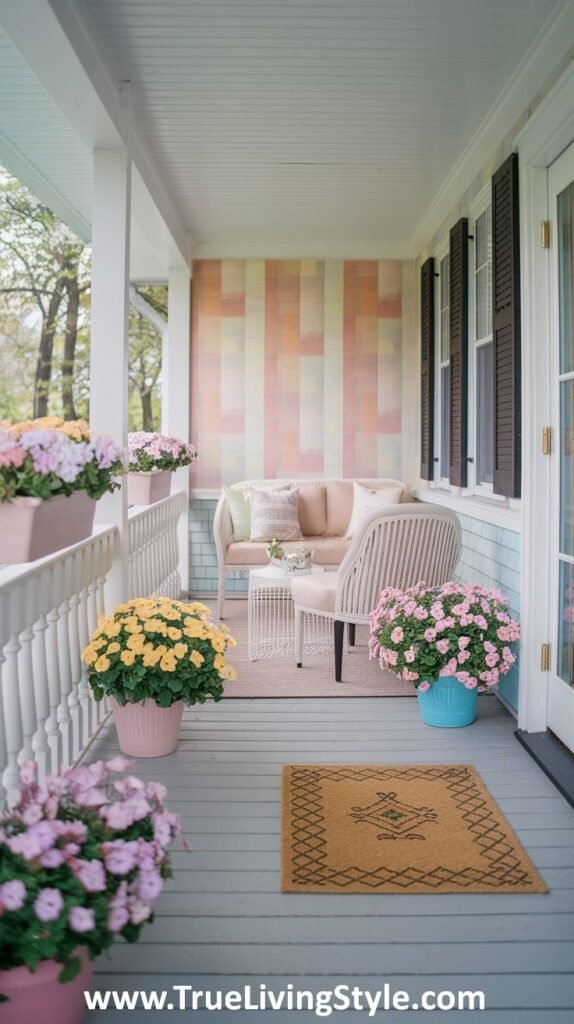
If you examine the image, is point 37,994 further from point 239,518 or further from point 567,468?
point 239,518

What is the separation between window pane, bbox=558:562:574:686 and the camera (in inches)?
138

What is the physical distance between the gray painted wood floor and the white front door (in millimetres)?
403

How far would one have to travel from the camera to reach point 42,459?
2.24 m

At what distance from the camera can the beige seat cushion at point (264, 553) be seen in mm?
6574

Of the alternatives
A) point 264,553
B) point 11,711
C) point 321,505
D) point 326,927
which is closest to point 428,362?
point 321,505

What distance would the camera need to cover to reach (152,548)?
5.46 m

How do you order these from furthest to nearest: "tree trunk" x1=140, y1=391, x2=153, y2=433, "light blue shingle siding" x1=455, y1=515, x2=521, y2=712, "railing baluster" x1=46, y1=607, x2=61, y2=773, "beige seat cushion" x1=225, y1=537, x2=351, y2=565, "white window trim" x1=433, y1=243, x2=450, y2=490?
"tree trunk" x1=140, y1=391, x2=153, y2=433, "beige seat cushion" x1=225, y1=537, x2=351, y2=565, "white window trim" x1=433, y1=243, x2=450, y2=490, "light blue shingle siding" x1=455, y1=515, x2=521, y2=712, "railing baluster" x1=46, y1=607, x2=61, y2=773

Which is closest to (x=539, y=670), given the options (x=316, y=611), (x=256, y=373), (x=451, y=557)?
(x=451, y=557)

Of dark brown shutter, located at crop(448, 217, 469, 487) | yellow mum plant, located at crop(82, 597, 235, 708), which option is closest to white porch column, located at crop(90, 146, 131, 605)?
yellow mum plant, located at crop(82, 597, 235, 708)

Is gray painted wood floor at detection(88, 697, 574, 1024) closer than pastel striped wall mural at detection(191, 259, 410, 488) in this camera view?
Yes

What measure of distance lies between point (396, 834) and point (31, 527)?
153cm

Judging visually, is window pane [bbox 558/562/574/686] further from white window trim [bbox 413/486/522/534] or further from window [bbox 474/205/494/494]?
window [bbox 474/205/494/494]

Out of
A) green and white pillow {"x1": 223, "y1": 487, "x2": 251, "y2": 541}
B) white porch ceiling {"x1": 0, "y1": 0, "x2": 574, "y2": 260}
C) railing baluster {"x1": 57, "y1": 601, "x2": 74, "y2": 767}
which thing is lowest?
railing baluster {"x1": 57, "y1": 601, "x2": 74, "y2": 767}

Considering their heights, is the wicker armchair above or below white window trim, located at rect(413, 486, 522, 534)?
below
